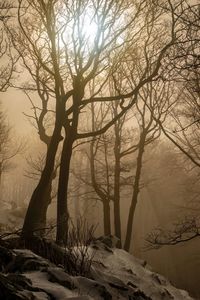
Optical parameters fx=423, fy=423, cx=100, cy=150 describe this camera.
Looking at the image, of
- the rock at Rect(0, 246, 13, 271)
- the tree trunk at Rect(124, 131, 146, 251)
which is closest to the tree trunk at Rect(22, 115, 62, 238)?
the rock at Rect(0, 246, 13, 271)

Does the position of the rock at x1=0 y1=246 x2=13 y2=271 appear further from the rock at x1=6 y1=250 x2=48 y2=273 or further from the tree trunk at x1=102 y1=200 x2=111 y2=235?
the tree trunk at x1=102 y1=200 x2=111 y2=235

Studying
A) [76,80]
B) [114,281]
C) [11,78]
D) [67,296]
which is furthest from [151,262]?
[67,296]

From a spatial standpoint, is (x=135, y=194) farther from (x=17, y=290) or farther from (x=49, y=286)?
(x=17, y=290)

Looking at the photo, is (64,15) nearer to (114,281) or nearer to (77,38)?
(77,38)

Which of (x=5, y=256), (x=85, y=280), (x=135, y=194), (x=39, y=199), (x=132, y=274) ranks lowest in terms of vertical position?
(x=132, y=274)

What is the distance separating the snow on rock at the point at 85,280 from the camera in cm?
523

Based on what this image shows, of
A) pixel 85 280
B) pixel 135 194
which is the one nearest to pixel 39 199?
pixel 85 280

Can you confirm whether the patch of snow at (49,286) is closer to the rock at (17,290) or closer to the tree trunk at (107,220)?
the rock at (17,290)

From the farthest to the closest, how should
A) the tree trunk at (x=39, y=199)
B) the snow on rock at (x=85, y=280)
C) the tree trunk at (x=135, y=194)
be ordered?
the tree trunk at (x=135, y=194) → the tree trunk at (x=39, y=199) → the snow on rock at (x=85, y=280)

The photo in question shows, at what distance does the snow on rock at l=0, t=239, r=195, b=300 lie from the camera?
17.2 feet

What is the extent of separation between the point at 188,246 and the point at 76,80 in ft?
76.5

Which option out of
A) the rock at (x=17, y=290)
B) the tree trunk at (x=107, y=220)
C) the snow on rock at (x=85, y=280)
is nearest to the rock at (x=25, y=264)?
the snow on rock at (x=85, y=280)

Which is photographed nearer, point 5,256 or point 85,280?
point 85,280

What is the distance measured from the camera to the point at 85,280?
6.42 m
